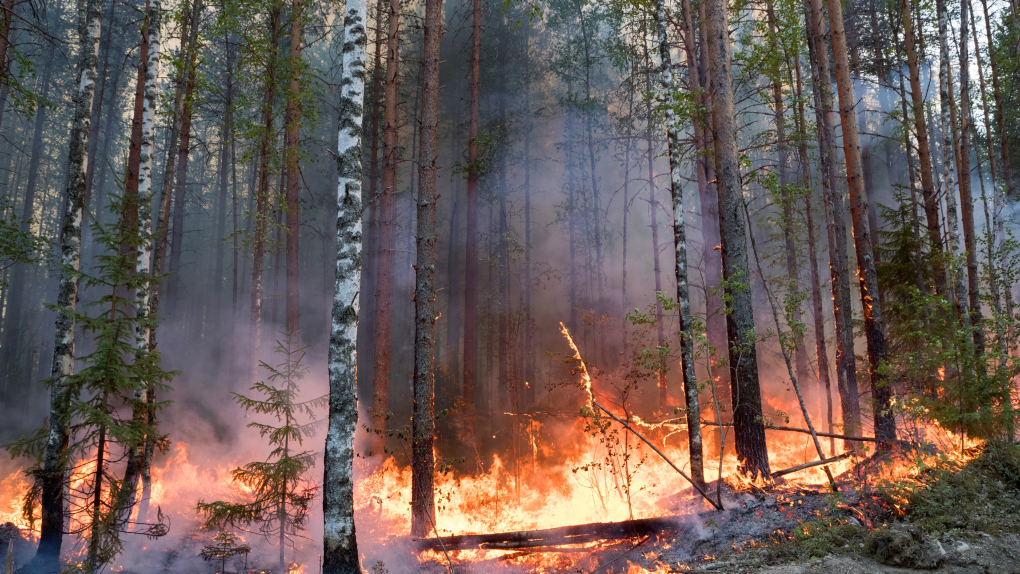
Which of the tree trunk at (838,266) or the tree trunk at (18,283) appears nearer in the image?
the tree trunk at (838,266)

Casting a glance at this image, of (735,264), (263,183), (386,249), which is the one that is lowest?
(735,264)

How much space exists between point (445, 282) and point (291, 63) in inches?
616

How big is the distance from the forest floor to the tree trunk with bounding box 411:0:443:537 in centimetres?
118

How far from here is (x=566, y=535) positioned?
6.95m

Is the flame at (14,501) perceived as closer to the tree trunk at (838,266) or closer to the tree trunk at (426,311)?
the tree trunk at (426,311)

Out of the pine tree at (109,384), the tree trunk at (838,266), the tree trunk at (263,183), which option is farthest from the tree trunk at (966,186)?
the tree trunk at (263,183)

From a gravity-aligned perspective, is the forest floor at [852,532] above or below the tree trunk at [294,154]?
below

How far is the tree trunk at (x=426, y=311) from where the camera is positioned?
810 cm

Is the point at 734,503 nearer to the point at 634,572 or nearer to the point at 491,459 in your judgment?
the point at 634,572

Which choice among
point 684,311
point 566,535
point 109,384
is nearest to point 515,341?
point 684,311

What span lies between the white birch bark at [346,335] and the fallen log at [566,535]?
4.94 ft

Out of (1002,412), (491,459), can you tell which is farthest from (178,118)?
(1002,412)

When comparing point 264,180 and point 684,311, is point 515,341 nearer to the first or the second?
point 264,180

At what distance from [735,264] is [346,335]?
6127mm
